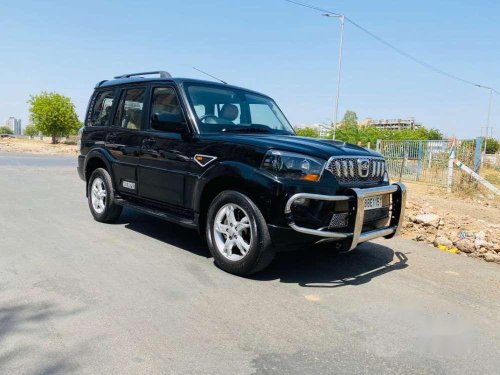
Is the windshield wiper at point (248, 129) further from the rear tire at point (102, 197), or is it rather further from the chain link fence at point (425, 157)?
the chain link fence at point (425, 157)

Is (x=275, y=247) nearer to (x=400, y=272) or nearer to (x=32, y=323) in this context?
(x=400, y=272)

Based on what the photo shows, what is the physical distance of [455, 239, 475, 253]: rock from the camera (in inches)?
234

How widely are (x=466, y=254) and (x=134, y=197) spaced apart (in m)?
4.55

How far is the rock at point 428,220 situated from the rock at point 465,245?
0.82m

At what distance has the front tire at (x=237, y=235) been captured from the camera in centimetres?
408

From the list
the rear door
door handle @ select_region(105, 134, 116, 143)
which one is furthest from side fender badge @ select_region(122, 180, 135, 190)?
door handle @ select_region(105, 134, 116, 143)

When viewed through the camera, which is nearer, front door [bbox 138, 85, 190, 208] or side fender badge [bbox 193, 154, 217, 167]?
side fender badge [bbox 193, 154, 217, 167]

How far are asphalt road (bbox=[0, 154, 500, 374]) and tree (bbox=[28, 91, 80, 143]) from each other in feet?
195

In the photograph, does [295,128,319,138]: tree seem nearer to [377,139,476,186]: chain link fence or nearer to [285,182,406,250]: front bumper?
[285,182,406,250]: front bumper

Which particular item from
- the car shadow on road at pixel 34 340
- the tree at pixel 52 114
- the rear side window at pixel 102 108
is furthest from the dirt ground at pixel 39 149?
the car shadow on road at pixel 34 340

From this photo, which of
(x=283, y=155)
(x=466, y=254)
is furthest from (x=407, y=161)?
(x=283, y=155)

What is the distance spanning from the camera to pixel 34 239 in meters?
5.54

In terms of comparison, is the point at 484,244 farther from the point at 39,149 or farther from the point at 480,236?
the point at 39,149

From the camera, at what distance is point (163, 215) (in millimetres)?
5188
